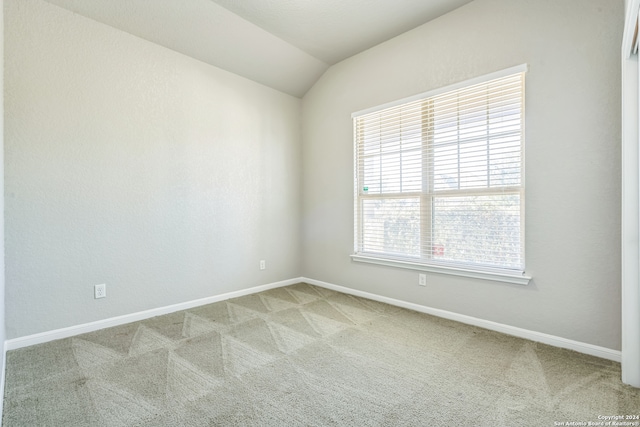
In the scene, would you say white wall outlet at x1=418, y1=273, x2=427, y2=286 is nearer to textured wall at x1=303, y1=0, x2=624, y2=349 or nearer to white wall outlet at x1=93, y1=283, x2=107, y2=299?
textured wall at x1=303, y1=0, x2=624, y2=349

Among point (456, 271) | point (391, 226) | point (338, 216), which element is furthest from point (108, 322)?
point (456, 271)

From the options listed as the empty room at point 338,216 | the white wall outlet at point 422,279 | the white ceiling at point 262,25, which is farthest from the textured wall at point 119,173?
the white wall outlet at point 422,279

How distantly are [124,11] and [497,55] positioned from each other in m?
3.20

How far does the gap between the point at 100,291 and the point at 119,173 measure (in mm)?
1063

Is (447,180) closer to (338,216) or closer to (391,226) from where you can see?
(391,226)

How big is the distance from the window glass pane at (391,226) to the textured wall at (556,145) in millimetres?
331

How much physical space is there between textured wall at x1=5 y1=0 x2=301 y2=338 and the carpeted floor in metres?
0.47

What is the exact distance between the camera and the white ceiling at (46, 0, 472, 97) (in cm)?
265

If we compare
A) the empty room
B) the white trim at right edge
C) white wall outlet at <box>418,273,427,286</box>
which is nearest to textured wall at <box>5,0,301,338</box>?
the empty room

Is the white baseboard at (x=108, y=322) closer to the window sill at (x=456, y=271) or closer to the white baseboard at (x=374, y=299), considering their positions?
the white baseboard at (x=374, y=299)

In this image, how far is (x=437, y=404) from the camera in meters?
1.62

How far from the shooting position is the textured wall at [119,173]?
2309 mm

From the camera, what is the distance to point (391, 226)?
11.0 ft

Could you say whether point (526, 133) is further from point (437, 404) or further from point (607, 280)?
point (437, 404)
